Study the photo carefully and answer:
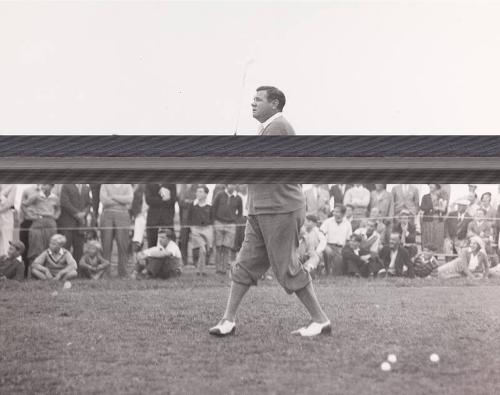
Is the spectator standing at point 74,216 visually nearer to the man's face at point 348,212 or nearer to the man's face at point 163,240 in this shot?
the man's face at point 163,240

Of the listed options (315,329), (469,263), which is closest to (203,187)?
(315,329)

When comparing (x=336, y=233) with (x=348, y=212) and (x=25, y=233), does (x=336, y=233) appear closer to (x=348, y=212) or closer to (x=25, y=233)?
(x=348, y=212)

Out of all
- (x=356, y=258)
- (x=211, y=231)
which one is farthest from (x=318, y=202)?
(x=211, y=231)

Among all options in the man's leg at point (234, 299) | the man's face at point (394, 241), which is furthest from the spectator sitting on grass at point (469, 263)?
the man's leg at point (234, 299)

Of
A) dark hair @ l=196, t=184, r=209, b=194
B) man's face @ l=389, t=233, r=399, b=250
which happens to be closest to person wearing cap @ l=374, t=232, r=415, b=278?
man's face @ l=389, t=233, r=399, b=250
